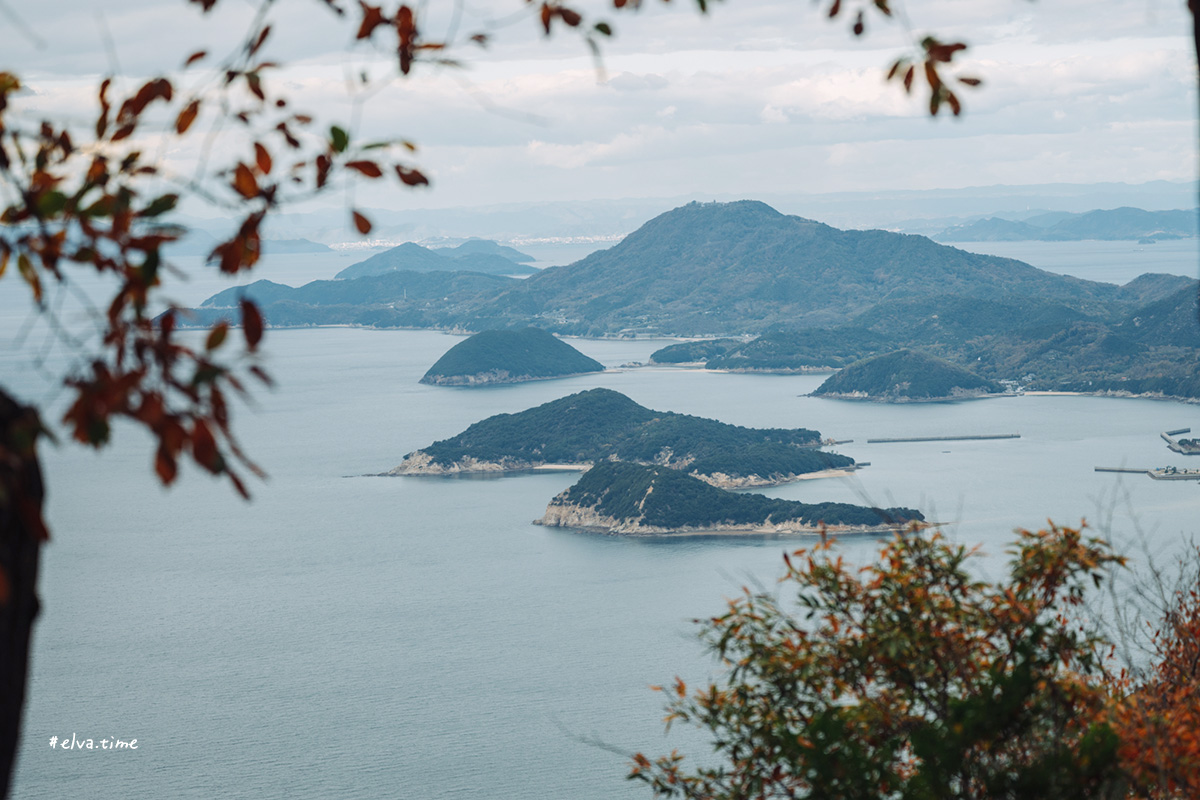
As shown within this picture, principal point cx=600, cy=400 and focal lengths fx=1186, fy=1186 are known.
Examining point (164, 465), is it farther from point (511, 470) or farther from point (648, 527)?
point (511, 470)

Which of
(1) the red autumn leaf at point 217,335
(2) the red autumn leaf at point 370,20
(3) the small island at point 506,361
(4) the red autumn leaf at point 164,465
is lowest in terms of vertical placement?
(4) the red autumn leaf at point 164,465

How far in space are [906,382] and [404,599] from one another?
66217 millimetres

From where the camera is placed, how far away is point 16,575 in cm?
245

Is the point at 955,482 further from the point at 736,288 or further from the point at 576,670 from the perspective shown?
the point at 736,288

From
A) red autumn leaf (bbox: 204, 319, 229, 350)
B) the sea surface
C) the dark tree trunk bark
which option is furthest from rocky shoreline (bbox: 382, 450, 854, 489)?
red autumn leaf (bbox: 204, 319, 229, 350)

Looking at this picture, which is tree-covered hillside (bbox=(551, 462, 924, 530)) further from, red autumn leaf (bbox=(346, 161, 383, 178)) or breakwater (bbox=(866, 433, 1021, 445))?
red autumn leaf (bbox=(346, 161, 383, 178))

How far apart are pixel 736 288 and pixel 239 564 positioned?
12983 centimetres

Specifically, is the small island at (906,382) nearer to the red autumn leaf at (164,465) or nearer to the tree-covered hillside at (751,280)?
the tree-covered hillside at (751,280)

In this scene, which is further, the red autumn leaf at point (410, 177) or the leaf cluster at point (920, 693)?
the leaf cluster at point (920, 693)

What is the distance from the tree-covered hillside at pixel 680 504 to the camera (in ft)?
176

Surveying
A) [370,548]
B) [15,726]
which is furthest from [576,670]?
[15,726]

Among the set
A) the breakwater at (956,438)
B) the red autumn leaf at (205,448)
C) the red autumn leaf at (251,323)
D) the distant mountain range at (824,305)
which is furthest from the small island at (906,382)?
the red autumn leaf at (205,448)

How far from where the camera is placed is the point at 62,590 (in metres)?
48.5

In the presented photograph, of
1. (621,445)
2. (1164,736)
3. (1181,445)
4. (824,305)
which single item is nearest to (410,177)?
(1164,736)
